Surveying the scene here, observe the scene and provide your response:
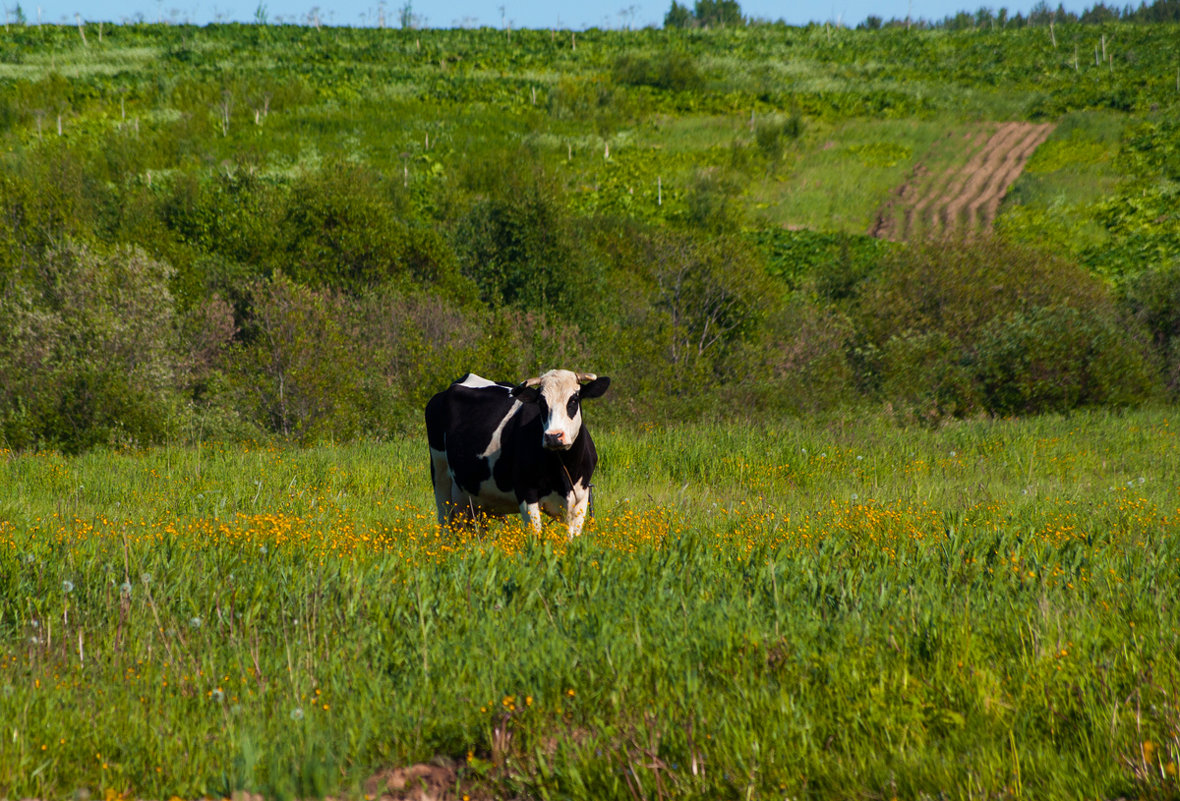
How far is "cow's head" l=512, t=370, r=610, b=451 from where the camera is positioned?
8.55 m

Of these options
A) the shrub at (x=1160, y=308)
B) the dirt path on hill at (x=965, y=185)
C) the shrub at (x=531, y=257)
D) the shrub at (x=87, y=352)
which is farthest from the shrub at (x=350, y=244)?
the dirt path on hill at (x=965, y=185)

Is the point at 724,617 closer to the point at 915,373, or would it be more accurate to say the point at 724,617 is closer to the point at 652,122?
the point at 915,373

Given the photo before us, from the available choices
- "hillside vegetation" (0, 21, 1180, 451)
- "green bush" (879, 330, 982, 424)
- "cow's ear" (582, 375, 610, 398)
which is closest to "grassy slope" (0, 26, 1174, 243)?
"hillside vegetation" (0, 21, 1180, 451)

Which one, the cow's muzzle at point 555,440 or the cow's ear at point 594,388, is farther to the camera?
the cow's ear at point 594,388

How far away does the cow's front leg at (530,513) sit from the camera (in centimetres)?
899

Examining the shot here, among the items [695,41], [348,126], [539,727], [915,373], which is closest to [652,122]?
[348,126]

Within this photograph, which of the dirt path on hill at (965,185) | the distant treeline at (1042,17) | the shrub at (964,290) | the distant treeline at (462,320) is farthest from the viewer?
the distant treeline at (1042,17)

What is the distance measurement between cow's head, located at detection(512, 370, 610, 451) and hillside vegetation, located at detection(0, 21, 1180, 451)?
1221cm

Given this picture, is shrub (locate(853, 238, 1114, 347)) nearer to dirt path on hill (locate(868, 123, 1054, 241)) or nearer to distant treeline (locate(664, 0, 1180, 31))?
dirt path on hill (locate(868, 123, 1054, 241))

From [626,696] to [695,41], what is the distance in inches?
5553

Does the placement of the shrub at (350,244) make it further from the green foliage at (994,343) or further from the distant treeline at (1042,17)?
the distant treeline at (1042,17)

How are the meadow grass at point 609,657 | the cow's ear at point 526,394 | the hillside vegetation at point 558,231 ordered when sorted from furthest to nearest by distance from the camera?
the hillside vegetation at point 558,231
the cow's ear at point 526,394
the meadow grass at point 609,657

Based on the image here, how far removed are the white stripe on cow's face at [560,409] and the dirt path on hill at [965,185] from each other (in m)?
53.8

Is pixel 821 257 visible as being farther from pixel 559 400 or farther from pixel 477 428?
pixel 559 400
